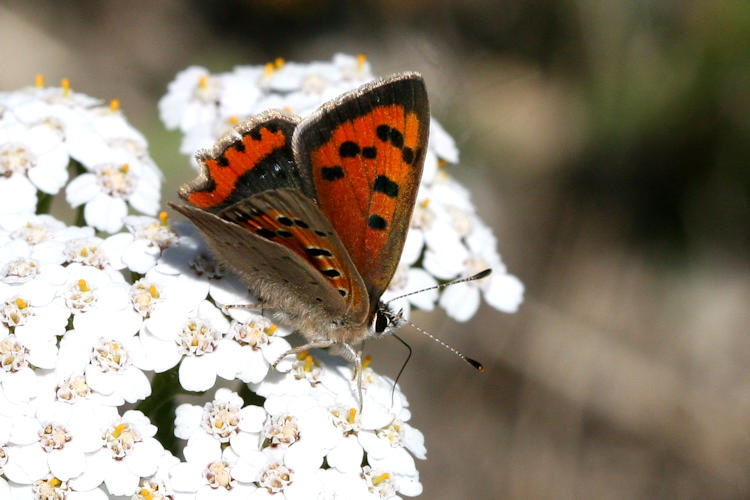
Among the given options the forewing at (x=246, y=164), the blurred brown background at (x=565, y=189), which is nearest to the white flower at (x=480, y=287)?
the forewing at (x=246, y=164)

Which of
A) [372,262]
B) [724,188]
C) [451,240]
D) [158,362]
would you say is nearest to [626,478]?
[724,188]

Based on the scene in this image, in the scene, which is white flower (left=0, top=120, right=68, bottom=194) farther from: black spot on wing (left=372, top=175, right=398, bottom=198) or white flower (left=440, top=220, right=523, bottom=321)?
white flower (left=440, top=220, right=523, bottom=321)

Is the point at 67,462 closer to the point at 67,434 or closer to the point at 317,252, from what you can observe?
the point at 67,434

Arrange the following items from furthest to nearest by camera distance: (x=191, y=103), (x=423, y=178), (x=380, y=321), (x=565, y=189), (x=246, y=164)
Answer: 1. (x=565, y=189)
2. (x=191, y=103)
3. (x=423, y=178)
4. (x=380, y=321)
5. (x=246, y=164)

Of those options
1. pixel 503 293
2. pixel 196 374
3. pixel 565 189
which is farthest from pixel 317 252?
pixel 565 189

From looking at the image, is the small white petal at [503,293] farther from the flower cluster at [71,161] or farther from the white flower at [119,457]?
the white flower at [119,457]

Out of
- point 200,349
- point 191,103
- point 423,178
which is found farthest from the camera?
point 191,103
